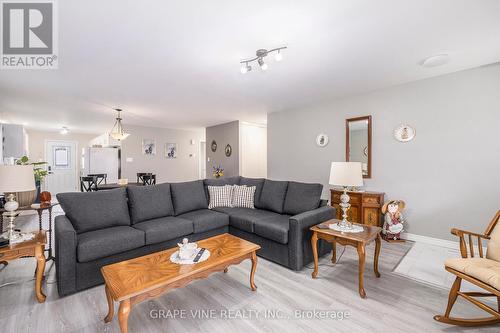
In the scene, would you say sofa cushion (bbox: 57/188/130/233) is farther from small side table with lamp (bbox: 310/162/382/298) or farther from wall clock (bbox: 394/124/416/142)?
wall clock (bbox: 394/124/416/142)

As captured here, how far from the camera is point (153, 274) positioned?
1591 millimetres

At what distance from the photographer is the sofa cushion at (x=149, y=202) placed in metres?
2.82

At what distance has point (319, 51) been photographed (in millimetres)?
2471

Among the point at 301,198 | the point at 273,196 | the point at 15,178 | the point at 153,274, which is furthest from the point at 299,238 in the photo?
the point at 15,178

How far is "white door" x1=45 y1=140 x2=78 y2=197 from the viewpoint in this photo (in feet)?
27.3

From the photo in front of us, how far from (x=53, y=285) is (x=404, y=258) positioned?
3.90m

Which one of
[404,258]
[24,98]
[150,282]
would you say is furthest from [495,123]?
[24,98]

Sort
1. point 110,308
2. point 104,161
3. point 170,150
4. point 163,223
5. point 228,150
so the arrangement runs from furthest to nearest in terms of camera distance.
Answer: point 170,150 → point 104,161 → point 228,150 → point 163,223 → point 110,308

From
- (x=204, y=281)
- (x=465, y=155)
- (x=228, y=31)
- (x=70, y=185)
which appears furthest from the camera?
(x=70, y=185)

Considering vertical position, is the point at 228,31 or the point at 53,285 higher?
the point at 228,31

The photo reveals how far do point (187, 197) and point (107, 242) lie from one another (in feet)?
4.08

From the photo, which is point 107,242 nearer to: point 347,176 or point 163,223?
point 163,223

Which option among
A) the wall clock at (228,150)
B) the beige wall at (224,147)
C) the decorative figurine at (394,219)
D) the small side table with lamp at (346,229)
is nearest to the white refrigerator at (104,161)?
the beige wall at (224,147)

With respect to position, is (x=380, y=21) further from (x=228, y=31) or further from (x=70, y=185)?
(x=70, y=185)
